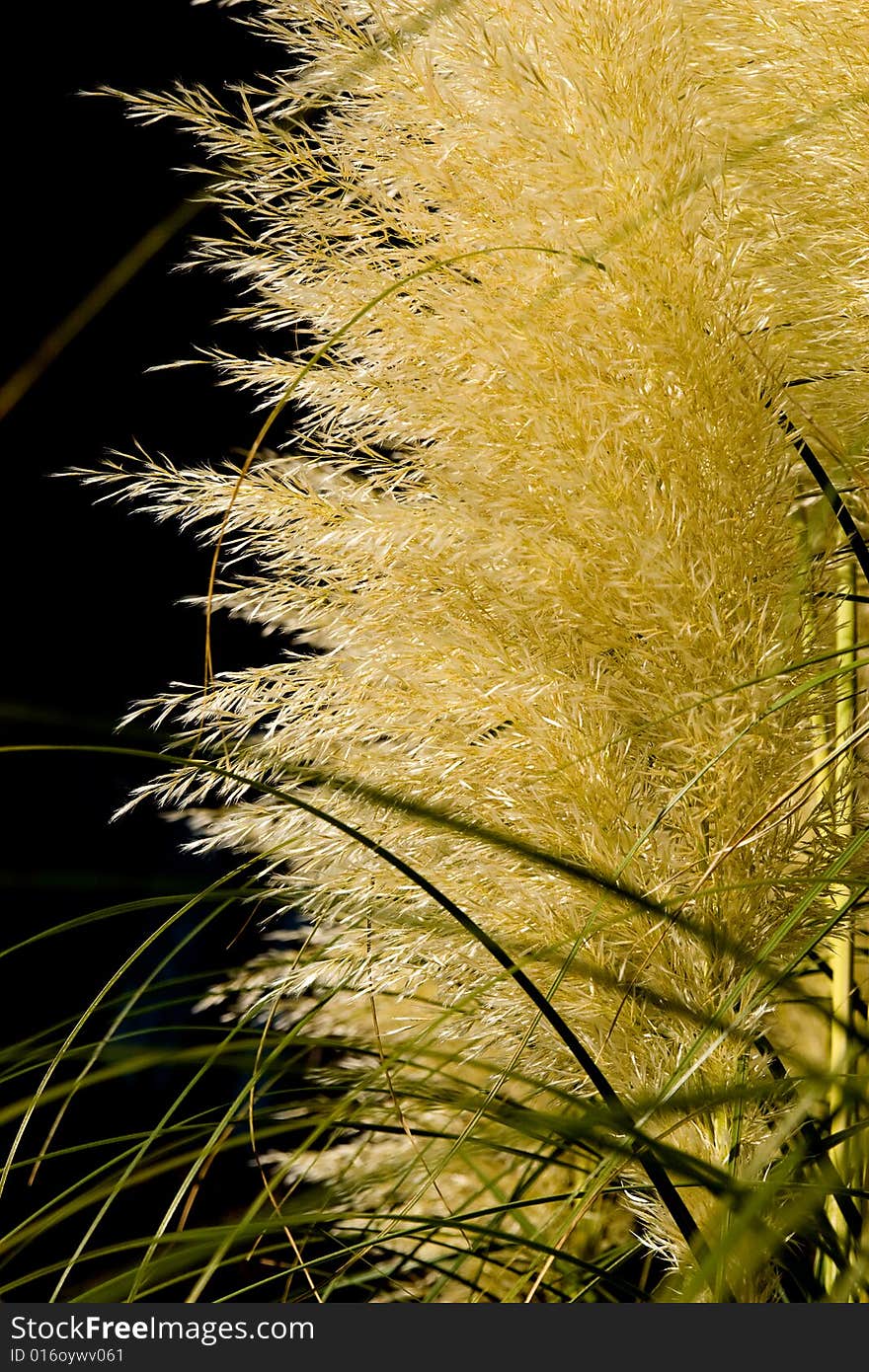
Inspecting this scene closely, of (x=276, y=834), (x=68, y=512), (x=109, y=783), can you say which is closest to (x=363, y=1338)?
(x=276, y=834)

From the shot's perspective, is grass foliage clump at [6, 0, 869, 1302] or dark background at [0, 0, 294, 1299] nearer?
grass foliage clump at [6, 0, 869, 1302]

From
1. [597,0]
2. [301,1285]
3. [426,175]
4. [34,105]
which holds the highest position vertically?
[34,105]

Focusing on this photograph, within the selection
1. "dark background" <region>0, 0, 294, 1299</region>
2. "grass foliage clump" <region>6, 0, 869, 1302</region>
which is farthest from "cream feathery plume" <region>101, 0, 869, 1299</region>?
"dark background" <region>0, 0, 294, 1299</region>

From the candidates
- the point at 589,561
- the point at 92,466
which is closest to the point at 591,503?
the point at 589,561

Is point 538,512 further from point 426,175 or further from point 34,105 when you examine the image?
point 34,105

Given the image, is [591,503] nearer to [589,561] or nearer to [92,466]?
[589,561]

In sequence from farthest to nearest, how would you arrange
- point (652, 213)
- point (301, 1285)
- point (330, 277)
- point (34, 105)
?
point (34, 105) → point (301, 1285) → point (330, 277) → point (652, 213)

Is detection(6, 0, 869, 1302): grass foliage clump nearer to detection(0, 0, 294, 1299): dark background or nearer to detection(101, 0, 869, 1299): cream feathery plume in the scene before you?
detection(101, 0, 869, 1299): cream feathery plume
